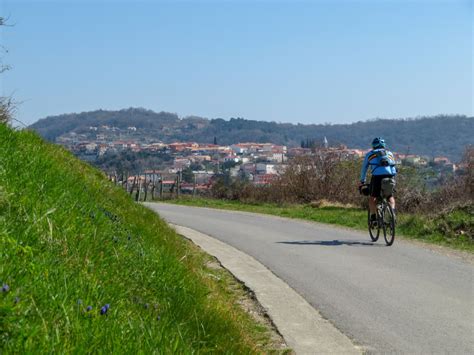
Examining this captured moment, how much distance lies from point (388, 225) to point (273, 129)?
14886 cm

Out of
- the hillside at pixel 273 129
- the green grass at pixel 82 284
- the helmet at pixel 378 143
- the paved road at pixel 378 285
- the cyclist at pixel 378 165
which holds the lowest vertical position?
the paved road at pixel 378 285

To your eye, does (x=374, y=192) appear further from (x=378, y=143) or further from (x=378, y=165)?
(x=378, y=143)

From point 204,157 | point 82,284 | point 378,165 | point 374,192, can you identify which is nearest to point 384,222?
point 374,192

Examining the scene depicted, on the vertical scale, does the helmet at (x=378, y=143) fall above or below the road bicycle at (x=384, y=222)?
above

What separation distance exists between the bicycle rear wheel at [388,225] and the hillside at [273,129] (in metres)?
63.1

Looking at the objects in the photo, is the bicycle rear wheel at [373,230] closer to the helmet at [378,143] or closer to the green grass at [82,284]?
the helmet at [378,143]

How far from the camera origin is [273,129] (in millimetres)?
161500

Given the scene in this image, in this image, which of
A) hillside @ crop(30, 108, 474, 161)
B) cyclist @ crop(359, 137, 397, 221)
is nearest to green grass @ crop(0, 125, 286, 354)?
cyclist @ crop(359, 137, 397, 221)

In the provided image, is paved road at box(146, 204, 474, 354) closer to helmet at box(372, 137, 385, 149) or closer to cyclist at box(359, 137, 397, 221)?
cyclist at box(359, 137, 397, 221)

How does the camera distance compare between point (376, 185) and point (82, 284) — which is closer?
point (82, 284)

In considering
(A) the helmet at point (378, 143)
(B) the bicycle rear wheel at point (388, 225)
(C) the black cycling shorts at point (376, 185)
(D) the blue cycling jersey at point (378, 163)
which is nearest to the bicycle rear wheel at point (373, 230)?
(B) the bicycle rear wheel at point (388, 225)

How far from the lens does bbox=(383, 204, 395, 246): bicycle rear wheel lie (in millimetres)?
→ 12930

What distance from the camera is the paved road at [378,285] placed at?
635cm

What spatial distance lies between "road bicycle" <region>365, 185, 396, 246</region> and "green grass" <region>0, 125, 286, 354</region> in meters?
6.48
